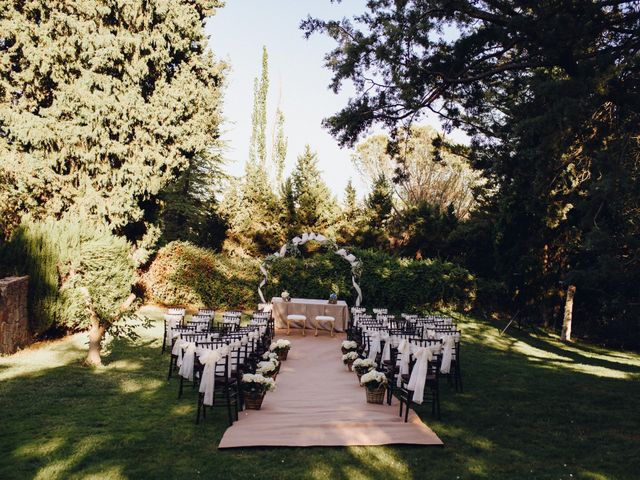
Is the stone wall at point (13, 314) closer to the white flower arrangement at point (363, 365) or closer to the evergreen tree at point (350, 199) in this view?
the white flower arrangement at point (363, 365)

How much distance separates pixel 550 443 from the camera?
21.6ft

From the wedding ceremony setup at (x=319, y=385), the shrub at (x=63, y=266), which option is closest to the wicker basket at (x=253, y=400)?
the wedding ceremony setup at (x=319, y=385)

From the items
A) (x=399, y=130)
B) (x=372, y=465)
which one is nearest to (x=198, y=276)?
(x=399, y=130)

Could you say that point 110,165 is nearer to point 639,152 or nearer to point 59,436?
point 59,436

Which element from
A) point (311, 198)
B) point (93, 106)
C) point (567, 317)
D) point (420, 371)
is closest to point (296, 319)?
point (420, 371)

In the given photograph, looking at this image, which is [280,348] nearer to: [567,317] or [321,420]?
[321,420]

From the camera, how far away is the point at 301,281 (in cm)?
2019

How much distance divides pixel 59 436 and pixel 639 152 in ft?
31.9

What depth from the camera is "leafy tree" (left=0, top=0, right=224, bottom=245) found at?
16.5m

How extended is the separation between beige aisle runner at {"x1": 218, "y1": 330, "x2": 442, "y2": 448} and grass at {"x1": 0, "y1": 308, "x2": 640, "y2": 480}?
0.76 ft

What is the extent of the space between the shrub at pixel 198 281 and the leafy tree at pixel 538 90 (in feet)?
36.3

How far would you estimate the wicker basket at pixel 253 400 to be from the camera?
25.3ft

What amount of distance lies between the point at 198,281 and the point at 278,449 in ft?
47.5

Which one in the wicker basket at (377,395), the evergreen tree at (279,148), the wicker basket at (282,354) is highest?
the evergreen tree at (279,148)
